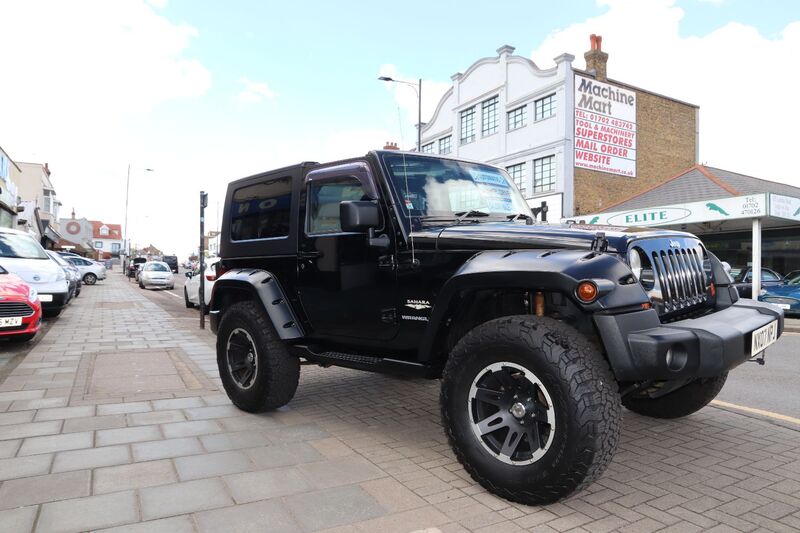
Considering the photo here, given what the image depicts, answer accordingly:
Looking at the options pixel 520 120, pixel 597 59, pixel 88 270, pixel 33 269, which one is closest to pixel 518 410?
pixel 33 269

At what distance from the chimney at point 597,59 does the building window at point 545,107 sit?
2.61m

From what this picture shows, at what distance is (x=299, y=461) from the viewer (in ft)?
12.3

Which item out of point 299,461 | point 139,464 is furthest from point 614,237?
point 139,464

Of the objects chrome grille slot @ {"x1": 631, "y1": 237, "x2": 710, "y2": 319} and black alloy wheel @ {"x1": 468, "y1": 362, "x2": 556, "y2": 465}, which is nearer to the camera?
black alloy wheel @ {"x1": 468, "y1": 362, "x2": 556, "y2": 465}

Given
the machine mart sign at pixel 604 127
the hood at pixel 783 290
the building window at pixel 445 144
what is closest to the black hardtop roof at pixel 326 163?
the hood at pixel 783 290

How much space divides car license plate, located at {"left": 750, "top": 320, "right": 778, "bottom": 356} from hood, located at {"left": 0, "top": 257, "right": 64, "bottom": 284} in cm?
1159

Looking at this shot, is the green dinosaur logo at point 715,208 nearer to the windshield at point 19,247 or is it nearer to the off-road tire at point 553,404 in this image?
the off-road tire at point 553,404

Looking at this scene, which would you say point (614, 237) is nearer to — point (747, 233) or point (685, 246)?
point (685, 246)

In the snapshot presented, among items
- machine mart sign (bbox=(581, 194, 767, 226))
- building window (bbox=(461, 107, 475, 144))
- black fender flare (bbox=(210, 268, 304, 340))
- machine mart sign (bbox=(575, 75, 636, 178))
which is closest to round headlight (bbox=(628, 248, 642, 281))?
black fender flare (bbox=(210, 268, 304, 340))

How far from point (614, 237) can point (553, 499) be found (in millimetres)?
1430

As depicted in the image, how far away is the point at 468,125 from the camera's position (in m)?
32.9

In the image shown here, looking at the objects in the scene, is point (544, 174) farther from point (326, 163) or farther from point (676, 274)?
point (676, 274)

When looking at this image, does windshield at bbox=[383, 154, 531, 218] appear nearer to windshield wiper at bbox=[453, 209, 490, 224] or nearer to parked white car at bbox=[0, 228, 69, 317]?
windshield wiper at bbox=[453, 209, 490, 224]

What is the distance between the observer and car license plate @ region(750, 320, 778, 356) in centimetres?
324
